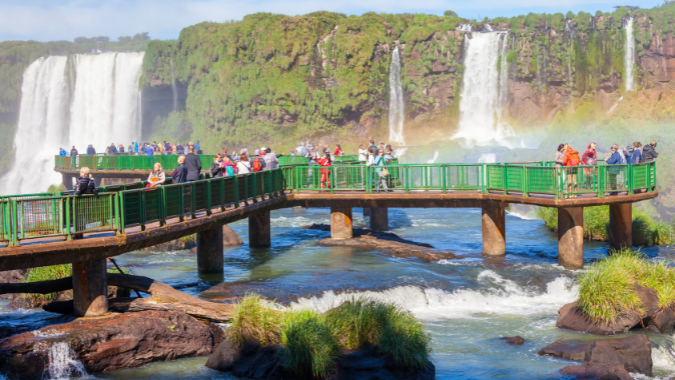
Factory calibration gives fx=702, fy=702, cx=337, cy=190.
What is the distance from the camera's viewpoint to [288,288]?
18.9 m

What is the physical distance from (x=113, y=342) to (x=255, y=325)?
9.45 ft

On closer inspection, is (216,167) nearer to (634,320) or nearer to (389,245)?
(389,245)

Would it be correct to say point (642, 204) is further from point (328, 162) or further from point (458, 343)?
point (458, 343)

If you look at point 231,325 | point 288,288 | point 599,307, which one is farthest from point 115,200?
point 599,307

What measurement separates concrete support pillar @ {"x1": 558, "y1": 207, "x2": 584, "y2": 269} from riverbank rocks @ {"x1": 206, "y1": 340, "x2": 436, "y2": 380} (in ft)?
32.4

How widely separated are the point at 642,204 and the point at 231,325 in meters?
43.1

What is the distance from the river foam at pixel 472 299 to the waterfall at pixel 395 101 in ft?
161

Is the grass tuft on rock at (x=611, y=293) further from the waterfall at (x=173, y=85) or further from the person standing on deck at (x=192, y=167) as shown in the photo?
the waterfall at (x=173, y=85)

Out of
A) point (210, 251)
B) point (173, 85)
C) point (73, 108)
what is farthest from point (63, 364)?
point (73, 108)

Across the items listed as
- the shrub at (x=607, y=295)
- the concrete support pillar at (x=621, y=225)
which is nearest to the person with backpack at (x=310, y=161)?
the concrete support pillar at (x=621, y=225)

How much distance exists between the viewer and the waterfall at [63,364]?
1308 centimetres

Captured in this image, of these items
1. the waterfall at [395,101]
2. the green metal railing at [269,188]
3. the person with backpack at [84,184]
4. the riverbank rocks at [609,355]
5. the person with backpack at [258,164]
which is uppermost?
the waterfall at [395,101]

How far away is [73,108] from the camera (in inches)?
3014

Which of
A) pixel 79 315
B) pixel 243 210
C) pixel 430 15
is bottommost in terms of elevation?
pixel 79 315
